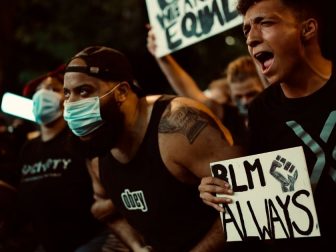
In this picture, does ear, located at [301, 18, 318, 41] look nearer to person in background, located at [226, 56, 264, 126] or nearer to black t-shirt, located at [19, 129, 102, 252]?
person in background, located at [226, 56, 264, 126]

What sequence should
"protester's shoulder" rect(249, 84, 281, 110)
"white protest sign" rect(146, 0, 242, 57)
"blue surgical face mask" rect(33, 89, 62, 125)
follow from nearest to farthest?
"protester's shoulder" rect(249, 84, 281, 110)
"white protest sign" rect(146, 0, 242, 57)
"blue surgical face mask" rect(33, 89, 62, 125)

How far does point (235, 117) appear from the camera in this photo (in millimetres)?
4711

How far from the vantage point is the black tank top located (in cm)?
312

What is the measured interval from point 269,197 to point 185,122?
2.85ft

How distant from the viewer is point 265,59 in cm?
248

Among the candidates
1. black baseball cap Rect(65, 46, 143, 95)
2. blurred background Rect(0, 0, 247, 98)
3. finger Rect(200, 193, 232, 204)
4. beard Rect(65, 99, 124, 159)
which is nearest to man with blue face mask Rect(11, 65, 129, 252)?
beard Rect(65, 99, 124, 159)

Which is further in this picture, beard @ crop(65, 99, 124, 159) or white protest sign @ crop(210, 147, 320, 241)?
beard @ crop(65, 99, 124, 159)

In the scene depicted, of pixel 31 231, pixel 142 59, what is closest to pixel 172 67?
pixel 31 231

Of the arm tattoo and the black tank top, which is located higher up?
the arm tattoo

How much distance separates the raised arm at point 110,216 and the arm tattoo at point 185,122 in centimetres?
98

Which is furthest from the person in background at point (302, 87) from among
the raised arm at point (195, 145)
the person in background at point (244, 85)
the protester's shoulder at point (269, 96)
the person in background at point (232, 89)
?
the person in background at point (244, 85)

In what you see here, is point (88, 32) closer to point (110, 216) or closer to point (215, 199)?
point (110, 216)

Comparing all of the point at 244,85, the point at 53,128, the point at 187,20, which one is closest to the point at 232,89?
the point at 244,85

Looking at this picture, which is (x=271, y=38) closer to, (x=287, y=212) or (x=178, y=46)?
(x=287, y=212)
